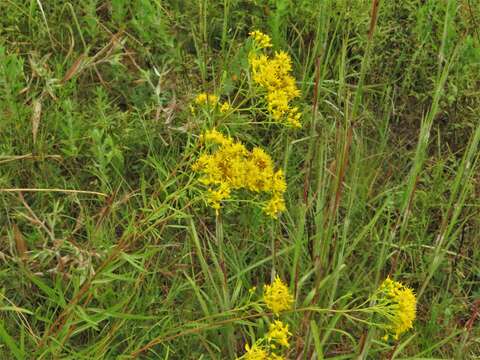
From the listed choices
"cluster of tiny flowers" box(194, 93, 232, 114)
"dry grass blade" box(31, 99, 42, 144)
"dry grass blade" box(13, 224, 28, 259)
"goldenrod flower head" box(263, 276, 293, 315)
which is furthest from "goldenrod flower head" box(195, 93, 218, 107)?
"dry grass blade" box(31, 99, 42, 144)

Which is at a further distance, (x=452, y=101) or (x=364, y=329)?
(x=452, y=101)

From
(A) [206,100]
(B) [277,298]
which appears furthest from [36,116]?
(B) [277,298]

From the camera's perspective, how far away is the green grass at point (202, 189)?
178cm

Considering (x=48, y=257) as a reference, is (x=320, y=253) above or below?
above

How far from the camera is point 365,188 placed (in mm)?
2324

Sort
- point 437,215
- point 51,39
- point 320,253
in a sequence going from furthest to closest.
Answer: point 51,39 < point 437,215 < point 320,253

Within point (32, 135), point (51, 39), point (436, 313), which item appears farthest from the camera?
point (51, 39)

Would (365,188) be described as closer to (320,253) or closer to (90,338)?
(320,253)

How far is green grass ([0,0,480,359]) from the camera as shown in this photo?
178 centimetres

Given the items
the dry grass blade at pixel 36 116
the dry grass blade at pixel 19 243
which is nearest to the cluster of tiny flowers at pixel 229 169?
the dry grass blade at pixel 19 243

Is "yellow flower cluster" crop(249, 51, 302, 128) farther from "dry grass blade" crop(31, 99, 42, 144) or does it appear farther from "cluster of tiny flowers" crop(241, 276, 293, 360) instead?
"dry grass blade" crop(31, 99, 42, 144)

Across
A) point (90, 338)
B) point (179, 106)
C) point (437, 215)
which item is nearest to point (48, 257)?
point (90, 338)

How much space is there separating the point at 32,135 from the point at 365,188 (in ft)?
3.70

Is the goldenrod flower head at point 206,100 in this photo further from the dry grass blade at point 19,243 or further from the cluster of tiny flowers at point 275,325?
the dry grass blade at point 19,243
